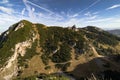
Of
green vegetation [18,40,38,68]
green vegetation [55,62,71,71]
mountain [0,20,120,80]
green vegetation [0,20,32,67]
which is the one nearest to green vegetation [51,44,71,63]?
mountain [0,20,120,80]

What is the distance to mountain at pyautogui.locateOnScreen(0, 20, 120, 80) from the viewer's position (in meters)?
122

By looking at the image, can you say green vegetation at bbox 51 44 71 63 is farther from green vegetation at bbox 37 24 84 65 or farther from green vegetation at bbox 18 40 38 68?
green vegetation at bbox 18 40 38 68

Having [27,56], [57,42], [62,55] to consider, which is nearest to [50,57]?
[62,55]

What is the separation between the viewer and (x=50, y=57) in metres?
144

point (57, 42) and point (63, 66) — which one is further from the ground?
point (57, 42)

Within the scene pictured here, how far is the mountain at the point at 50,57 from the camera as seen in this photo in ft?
400

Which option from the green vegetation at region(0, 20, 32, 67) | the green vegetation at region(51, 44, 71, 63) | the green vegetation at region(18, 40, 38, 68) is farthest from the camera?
the green vegetation at region(51, 44, 71, 63)

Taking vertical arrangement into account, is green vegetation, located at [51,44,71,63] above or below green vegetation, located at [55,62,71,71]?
above

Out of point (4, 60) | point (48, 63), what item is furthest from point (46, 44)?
point (4, 60)

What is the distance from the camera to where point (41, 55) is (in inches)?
5576

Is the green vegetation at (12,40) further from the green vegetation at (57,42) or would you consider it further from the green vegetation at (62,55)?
the green vegetation at (62,55)

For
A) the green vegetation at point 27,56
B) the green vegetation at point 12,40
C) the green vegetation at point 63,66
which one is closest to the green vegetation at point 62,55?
the green vegetation at point 63,66

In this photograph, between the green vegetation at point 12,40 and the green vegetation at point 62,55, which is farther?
the green vegetation at point 62,55

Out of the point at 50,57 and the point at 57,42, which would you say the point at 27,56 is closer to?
the point at 50,57
